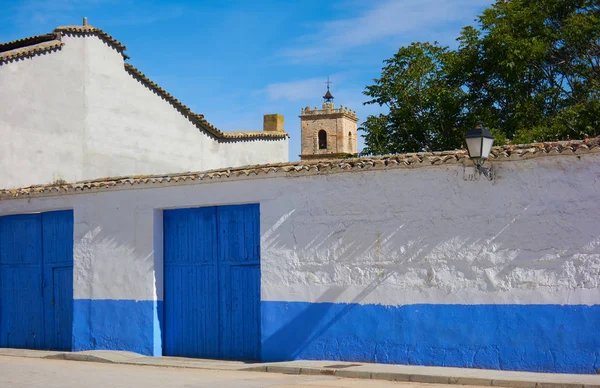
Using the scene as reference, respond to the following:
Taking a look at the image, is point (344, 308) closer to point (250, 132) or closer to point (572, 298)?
point (572, 298)

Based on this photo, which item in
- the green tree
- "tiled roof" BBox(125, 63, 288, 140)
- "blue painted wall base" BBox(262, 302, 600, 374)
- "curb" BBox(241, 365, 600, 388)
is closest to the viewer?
"curb" BBox(241, 365, 600, 388)

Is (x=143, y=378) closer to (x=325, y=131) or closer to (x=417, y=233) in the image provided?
(x=417, y=233)

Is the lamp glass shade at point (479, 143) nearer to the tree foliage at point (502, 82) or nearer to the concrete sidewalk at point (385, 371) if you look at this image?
the concrete sidewalk at point (385, 371)

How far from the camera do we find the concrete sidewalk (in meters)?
9.26

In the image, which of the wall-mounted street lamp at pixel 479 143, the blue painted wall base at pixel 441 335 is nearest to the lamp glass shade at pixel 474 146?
the wall-mounted street lamp at pixel 479 143

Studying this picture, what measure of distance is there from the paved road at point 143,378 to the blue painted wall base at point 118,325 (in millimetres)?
1053

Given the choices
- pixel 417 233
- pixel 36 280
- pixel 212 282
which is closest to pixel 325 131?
pixel 36 280

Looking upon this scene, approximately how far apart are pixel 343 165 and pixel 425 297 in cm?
227

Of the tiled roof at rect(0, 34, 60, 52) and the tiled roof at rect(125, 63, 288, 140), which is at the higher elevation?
the tiled roof at rect(0, 34, 60, 52)

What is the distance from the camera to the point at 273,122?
A: 28.8 m

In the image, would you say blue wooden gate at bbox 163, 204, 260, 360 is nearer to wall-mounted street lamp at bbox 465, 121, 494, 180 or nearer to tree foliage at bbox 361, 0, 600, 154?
wall-mounted street lamp at bbox 465, 121, 494, 180

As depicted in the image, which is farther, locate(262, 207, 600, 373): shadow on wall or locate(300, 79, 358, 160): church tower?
locate(300, 79, 358, 160): church tower

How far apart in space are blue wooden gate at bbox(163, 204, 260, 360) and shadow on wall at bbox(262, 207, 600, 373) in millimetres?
567

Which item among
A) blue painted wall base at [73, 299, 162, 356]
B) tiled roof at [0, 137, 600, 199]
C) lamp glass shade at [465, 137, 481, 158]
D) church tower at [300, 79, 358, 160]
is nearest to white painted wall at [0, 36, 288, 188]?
tiled roof at [0, 137, 600, 199]
